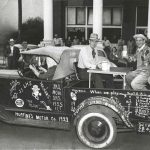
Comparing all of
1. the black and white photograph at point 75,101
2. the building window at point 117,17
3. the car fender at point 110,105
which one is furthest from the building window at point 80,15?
the car fender at point 110,105

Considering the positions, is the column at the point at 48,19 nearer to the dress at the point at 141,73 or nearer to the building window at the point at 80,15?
the building window at the point at 80,15

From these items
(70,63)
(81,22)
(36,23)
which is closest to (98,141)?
(70,63)

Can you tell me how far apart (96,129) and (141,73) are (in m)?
1.18

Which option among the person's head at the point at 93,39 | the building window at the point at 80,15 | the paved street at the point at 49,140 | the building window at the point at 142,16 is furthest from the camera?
the building window at the point at 80,15

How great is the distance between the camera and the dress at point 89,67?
6.08 m

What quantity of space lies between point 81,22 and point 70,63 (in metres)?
15.3

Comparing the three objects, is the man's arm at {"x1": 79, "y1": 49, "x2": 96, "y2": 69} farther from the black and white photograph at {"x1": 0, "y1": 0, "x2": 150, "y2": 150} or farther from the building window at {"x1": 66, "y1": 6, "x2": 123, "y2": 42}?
the building window at {"x1": 66, "y1": 6, "x2": 123, "y2": 42}

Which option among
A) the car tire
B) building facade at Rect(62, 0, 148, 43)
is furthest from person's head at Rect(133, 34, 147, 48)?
building facade at Rect(62, 0, 148, 43)

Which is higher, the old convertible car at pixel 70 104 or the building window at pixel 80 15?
the building window at pixel 80 15

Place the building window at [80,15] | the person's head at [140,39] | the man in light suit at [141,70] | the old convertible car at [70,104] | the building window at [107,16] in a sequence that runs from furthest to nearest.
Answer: the building window at [80,15]
the building window at [107,16]
the person's head at [140,39]
the man in light suit at [141,70]
the old convertible car at [70,104]

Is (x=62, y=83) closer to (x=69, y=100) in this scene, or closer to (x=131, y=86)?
(x=69, y=100)

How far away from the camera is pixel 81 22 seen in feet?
70.3

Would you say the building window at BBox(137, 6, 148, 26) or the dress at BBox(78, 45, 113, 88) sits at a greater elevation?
the building window at BBox(137, 6, 148, 26)

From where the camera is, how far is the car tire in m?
5.52
